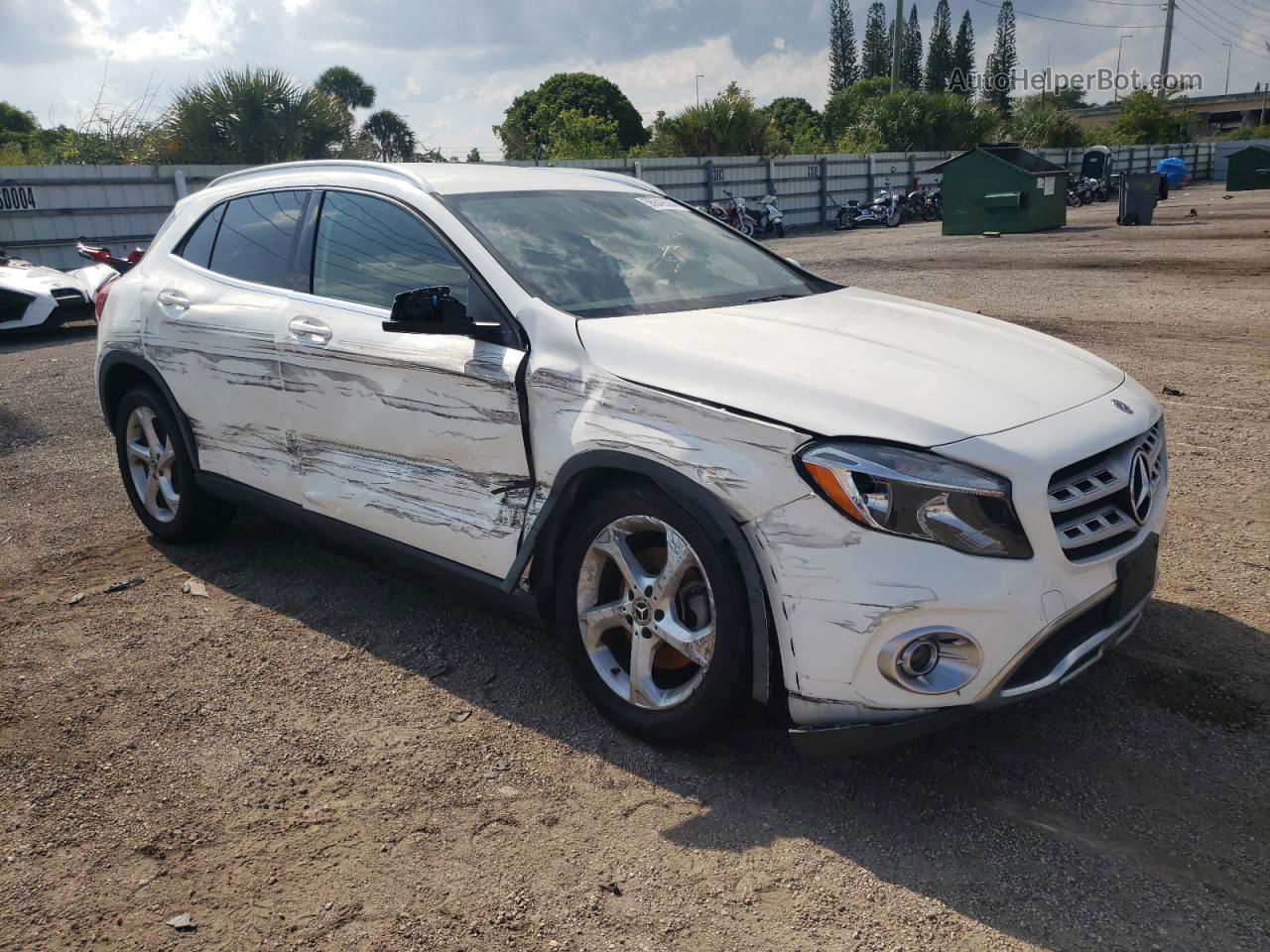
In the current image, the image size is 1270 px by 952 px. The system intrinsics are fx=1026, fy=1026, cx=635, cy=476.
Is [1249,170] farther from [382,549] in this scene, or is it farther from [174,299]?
[382,549]

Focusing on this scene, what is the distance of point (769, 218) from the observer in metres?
27.9

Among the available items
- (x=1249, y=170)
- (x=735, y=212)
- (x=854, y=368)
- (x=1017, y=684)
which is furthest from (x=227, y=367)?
(x=1249, y=170)

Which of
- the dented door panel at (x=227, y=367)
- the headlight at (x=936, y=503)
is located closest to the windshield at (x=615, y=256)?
the dented door panel at (x=227, y=367)

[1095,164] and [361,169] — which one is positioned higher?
[1095,164]

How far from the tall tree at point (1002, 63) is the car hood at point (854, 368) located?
10183 cm

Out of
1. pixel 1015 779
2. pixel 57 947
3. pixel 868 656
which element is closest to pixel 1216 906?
pixel 1015 779

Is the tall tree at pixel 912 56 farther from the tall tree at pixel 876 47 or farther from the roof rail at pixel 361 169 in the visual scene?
the roof rail at pixel 361 169

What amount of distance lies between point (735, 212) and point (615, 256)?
24.2 metres

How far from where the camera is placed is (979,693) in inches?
99.9

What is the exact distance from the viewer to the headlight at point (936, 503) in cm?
248

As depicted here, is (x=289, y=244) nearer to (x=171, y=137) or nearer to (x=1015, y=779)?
(x=1015, y=779)

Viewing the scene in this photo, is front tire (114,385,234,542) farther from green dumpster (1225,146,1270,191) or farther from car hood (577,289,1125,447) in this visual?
green dumpster (1225,146,1270,191)

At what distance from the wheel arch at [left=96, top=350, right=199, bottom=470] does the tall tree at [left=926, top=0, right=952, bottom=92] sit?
3686 inches

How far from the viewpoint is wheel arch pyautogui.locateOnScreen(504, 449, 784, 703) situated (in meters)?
2.67
